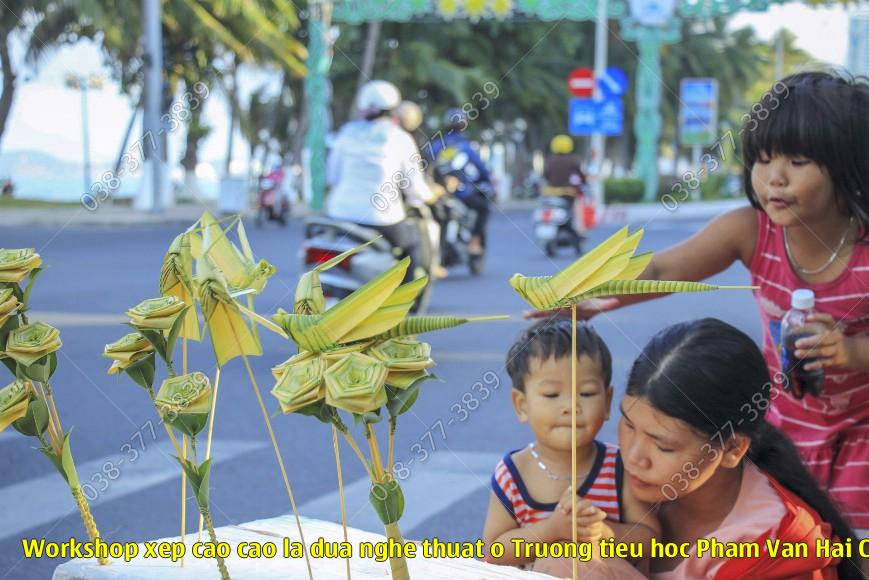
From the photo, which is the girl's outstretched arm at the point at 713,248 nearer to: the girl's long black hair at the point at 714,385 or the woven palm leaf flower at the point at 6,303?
the girl's long black hair at the point at 714,385

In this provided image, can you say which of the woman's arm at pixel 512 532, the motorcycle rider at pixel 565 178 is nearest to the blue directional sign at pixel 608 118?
the motorcycle rider at pixel 565 178

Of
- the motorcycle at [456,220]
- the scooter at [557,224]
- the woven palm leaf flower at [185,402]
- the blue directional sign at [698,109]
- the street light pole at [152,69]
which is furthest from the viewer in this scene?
the blue directional sign at [698,109]

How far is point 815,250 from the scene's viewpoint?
2.49 m

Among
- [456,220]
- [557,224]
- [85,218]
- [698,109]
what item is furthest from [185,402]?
[698,109]

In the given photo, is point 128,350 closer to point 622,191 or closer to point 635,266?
point 635,266

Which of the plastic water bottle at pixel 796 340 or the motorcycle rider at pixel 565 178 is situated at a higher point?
the plastic water bottle at pixel 796 340

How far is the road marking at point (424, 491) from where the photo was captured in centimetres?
400

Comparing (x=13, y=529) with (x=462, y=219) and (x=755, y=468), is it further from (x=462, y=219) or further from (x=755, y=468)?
(x=462, y=219)

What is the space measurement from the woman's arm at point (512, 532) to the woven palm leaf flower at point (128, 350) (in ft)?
3.23

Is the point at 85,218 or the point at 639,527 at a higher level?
the point at 639,527

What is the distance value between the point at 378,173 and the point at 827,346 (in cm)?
523

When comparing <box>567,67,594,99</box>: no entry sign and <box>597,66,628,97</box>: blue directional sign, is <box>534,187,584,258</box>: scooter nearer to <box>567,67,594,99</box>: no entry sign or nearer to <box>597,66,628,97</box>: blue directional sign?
<box>567,67,594,99</box>: no entry sign

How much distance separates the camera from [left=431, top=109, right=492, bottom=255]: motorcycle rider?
478 inches

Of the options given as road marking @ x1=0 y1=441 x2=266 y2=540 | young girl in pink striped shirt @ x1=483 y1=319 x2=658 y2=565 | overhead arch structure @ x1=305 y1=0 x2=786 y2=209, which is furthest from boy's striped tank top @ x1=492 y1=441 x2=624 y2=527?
overhead arch structure @ x1=305 y1=0 x2=786 y2=209
